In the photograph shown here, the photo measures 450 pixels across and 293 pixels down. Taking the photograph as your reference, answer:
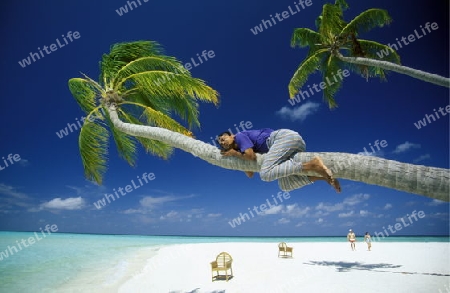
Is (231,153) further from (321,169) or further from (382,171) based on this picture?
(382,171)

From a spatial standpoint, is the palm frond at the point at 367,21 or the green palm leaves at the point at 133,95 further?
the palm frond at the point at 367,21

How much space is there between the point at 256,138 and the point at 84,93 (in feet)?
23.2

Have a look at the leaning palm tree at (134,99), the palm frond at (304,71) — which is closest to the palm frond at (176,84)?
the leaning palm tree at (134,99)

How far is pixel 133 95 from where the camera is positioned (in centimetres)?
906

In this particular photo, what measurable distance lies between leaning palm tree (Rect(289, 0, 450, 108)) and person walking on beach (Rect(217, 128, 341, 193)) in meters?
8.75

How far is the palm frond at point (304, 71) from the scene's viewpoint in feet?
42.1

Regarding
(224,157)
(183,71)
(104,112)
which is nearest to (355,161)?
(224,157)

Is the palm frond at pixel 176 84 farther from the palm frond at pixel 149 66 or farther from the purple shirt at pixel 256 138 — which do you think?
the purple shirt at pixel 256 138

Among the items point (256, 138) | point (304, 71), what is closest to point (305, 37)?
point (304, 71)

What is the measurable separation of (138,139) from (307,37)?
928 centimetres

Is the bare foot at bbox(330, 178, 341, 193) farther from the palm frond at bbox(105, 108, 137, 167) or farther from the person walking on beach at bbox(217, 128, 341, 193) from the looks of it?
the palm frond at bbox(105, 108, 137, 167)

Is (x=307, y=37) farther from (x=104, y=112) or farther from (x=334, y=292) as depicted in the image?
(x=334, y=292)

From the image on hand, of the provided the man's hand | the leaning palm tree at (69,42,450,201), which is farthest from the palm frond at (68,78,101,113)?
the man's hand

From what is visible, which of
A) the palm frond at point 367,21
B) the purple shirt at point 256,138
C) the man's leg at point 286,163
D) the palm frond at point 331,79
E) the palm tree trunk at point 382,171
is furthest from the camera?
the palm frond at point 331,79
